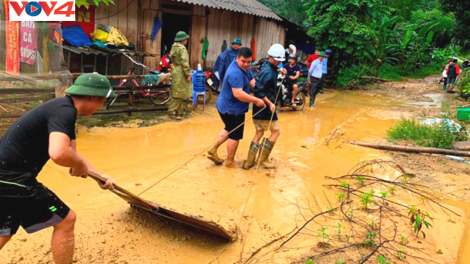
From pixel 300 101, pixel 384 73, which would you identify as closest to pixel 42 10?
pixel 300 101

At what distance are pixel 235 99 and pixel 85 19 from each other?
5.35 meters

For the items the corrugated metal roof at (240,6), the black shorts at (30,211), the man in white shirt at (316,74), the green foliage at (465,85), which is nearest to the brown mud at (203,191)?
the black shorts at (30,211)

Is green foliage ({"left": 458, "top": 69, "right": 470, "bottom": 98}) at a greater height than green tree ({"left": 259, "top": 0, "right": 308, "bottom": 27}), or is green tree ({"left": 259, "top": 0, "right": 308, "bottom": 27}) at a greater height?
green tree ({"left": 259, "top": 0, "right": 308, "bottom": 27})

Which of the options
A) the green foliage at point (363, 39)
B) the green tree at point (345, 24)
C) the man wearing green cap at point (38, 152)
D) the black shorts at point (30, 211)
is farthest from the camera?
the green foliage at point (363, 39)

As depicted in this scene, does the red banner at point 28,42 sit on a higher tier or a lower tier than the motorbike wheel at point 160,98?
higher

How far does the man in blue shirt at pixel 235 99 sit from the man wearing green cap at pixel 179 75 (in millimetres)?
2932

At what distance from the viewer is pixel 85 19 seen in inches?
351

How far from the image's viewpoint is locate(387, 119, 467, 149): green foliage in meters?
7.18

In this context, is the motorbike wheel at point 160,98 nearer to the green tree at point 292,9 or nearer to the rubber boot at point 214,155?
the rubber boot at point 214,155

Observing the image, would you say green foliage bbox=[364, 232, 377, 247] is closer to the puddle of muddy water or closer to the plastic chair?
the plastic chair

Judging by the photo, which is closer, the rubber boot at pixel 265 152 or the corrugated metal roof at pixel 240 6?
the rubber boot at pixel 265 152

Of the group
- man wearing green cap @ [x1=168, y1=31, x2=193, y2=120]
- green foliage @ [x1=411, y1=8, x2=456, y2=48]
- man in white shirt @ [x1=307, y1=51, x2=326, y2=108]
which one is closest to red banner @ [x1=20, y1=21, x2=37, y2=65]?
man wearing green cap @ [x1=168, y1=31, x2=193, y2=120]

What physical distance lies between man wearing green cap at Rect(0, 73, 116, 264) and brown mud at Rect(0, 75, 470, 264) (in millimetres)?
811

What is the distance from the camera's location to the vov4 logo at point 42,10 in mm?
6195
